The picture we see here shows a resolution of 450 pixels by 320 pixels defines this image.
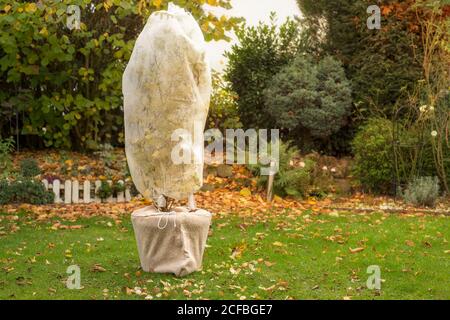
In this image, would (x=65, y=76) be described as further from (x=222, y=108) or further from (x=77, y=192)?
(x=222, y=108)

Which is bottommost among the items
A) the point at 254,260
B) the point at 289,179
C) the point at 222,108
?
the point at 254,260

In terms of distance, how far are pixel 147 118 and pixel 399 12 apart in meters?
8.16

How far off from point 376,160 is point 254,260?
501cm

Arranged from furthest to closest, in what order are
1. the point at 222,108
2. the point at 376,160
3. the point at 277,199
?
the point at 222,108 → the point at 376,160 → the point at 277,199

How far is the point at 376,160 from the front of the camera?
11297 millimetres

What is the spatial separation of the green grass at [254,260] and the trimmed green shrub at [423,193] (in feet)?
4.28

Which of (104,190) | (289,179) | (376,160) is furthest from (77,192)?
(376,160)

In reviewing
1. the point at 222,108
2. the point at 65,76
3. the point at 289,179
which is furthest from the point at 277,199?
the point at 65,76

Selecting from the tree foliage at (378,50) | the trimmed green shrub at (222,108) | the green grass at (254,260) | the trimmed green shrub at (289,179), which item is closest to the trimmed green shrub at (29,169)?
the green grass at (254,260)

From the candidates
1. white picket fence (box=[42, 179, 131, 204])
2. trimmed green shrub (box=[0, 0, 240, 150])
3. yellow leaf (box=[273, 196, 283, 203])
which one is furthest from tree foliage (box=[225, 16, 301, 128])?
white picket fence (box=[42, 179, 131, 204])

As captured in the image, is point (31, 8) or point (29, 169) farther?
point (29, 169)

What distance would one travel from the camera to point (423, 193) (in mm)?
10305

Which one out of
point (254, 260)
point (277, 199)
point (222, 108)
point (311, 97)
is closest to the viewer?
point (254, 260)

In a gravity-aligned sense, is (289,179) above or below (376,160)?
below
